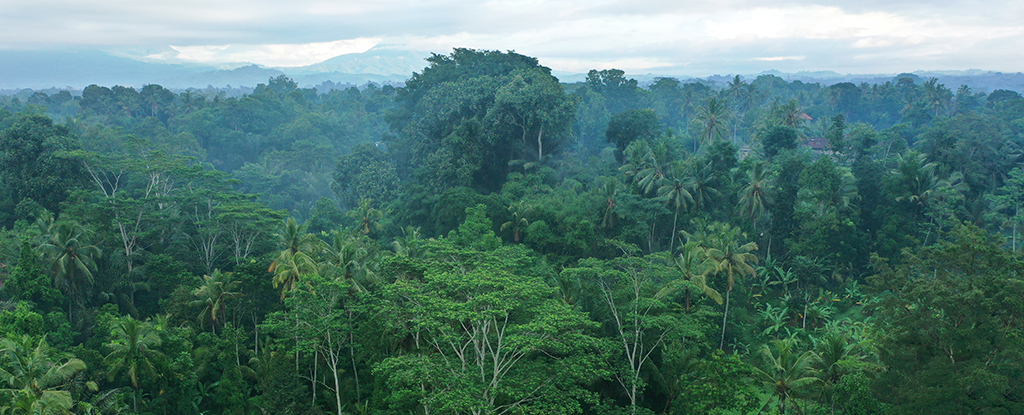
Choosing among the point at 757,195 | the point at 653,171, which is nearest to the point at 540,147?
the point at 653,171

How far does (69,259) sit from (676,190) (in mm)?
30030

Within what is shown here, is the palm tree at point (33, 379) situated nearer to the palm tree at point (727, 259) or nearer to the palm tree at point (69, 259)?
the palm tree at point (69, 259)

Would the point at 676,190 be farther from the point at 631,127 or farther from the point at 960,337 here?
the point at 960,337

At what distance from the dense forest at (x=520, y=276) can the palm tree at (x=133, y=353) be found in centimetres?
9

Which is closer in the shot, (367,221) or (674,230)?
(674,230)

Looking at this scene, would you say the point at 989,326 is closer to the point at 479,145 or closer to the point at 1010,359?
the point at 1010,359

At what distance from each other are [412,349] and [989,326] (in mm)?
17076

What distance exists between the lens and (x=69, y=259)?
1032 inches

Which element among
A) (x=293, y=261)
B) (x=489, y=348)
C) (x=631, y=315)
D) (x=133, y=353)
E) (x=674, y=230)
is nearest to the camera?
(x=489, y=348)

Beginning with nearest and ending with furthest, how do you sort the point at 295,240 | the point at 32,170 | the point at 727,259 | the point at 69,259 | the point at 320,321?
the point at 320,321 → the point at 69,259 → the point at 295,240 → the point at 727,259 → the point at 32,170

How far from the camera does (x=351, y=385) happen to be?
76.5 feet

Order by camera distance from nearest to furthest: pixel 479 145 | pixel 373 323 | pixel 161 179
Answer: pixel 373 323, pixel 161 179, pixel 479 145

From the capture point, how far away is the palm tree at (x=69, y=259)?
25.9 meters

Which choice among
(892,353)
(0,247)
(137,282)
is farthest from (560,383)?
(0,247)
